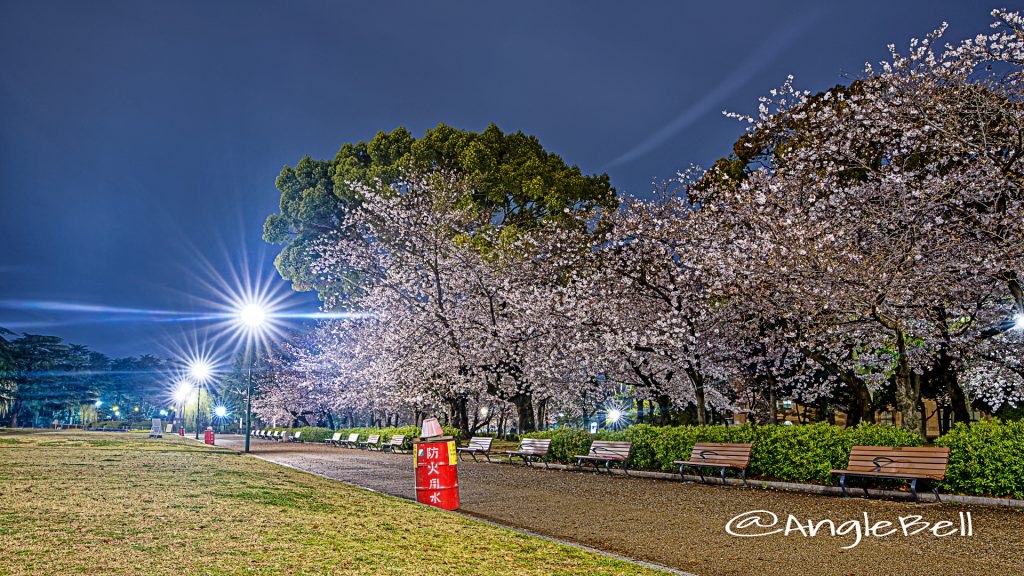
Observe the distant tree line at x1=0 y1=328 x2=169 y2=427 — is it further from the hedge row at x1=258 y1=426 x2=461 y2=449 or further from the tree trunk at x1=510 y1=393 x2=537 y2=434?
the tree trunk at x1=510 y1=393 x2=537 y2=434

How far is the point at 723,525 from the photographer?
904 centimetres

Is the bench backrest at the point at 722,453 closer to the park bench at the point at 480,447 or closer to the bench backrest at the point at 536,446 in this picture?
the bench backrest at the point at 536,446

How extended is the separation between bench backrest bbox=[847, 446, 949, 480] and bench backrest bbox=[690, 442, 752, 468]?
7.08 ft

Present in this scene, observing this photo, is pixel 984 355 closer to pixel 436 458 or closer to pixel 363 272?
pixel 436 458

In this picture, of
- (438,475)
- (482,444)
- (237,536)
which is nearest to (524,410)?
(482,444)

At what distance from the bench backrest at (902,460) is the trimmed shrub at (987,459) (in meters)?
0.28

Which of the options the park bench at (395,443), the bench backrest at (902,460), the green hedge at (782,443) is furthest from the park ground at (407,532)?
the park bench at (395,443)

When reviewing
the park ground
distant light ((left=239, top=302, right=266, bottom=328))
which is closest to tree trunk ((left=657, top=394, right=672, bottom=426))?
the park ground

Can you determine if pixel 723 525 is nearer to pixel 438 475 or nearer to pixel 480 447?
pixel 438 475

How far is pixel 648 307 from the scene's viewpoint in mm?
20547

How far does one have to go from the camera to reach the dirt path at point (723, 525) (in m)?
6.77

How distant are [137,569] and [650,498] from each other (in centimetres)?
893

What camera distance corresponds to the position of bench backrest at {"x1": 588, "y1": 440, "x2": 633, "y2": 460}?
16.4 meters
